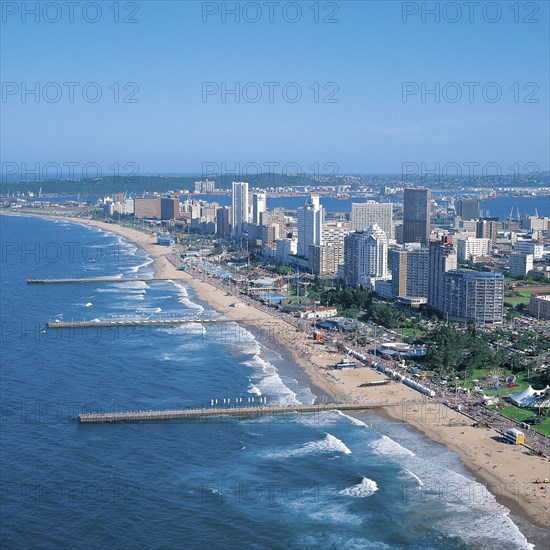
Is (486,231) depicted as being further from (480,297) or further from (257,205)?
(480,297)

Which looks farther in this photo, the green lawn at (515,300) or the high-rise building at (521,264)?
the high-rise building at (521,264)

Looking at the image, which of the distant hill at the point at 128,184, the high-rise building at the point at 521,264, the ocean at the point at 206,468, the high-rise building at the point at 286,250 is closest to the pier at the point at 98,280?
the high-rise building at the point at 286,250

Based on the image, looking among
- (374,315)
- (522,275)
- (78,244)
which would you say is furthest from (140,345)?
(78,244)

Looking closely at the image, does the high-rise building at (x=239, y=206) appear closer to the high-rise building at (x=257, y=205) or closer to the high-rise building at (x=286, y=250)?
the high-rise building at (x=257, y=205)

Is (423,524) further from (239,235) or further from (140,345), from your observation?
(239,235)

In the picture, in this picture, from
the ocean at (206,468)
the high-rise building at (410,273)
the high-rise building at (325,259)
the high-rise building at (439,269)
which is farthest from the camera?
the high-rise building at (325,259)

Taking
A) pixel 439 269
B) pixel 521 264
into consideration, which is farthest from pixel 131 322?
pixel 521 264

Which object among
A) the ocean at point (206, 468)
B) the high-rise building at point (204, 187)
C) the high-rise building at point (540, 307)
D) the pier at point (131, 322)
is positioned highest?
the high-rise building at point (204, 187)

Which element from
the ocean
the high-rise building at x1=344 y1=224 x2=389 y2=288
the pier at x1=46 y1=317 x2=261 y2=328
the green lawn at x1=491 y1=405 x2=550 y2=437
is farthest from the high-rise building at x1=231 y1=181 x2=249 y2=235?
the green lawn at x1=491 y1=405 x2=550 y2=437
